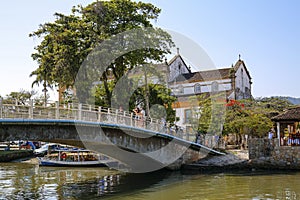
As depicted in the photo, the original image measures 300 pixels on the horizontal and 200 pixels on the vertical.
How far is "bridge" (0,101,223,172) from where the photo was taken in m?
Answer: 15.5

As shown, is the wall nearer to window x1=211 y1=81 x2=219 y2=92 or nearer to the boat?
window x1=211 y1=81 x2=219 y2=92

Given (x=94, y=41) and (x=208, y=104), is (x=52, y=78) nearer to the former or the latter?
(x=94, y=41)

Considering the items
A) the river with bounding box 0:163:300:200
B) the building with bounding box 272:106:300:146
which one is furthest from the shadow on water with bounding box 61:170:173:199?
the building with bounding box 272:106:300:146

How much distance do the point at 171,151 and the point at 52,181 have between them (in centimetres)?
805

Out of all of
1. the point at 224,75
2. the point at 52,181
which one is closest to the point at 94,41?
the point at 52,181

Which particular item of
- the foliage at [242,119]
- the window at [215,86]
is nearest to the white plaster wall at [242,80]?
the window at [215,86]

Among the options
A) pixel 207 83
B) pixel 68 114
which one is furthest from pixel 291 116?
pixel 207 83

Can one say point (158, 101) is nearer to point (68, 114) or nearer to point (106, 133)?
point (106, 133)

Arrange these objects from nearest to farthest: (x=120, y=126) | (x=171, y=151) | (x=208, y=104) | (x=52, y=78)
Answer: (x=120, y=126) → (x=171, y=151) → (x=52, y=78) → (x=208, y=104)

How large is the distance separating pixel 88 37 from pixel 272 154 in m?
15.3

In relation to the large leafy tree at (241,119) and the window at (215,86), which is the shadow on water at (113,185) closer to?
the large leafy tree at (241,119)

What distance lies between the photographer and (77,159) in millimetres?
30531

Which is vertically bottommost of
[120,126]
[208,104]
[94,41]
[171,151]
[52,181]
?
[52,181]

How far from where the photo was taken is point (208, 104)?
118 ft
